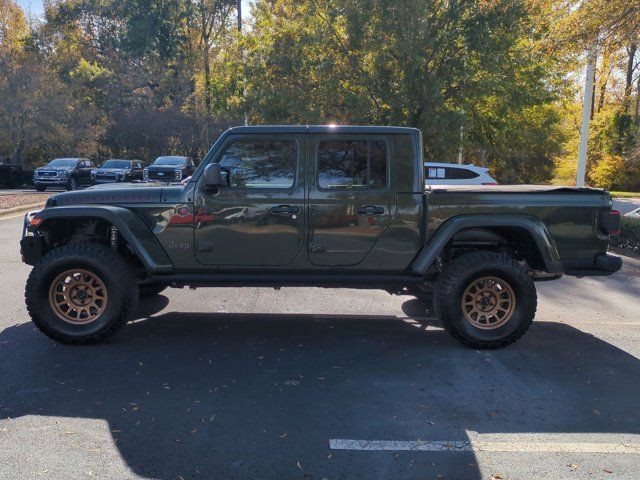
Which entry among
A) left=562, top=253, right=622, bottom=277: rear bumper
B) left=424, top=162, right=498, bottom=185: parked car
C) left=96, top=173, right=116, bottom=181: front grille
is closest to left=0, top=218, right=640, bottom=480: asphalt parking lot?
left=562, top=253, right=622, bottom=277: rear bumper

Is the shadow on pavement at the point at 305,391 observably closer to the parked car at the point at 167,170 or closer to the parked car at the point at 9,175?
the parked car at the point at 167,170

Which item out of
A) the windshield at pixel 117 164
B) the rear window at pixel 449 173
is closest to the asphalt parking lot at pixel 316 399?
the rear window at pixel 449 173

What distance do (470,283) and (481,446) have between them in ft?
6.30

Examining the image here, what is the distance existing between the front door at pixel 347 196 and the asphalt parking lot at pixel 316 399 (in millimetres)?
933

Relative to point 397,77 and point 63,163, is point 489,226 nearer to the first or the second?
point 397,77

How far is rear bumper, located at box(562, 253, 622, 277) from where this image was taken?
509 cm

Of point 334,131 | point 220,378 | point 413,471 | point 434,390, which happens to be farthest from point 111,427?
point 334,131

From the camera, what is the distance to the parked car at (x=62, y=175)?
24.3 meters

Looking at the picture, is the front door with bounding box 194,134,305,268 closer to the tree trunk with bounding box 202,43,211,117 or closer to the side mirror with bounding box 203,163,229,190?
the side mirror with bounding box 203,163,229,190

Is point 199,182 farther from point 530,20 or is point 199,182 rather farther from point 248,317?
point 530,20

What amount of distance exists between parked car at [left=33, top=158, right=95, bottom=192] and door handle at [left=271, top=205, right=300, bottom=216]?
73.6ft

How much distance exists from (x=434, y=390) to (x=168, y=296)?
393cm

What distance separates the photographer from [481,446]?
3.38 metres

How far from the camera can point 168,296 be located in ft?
22.8
